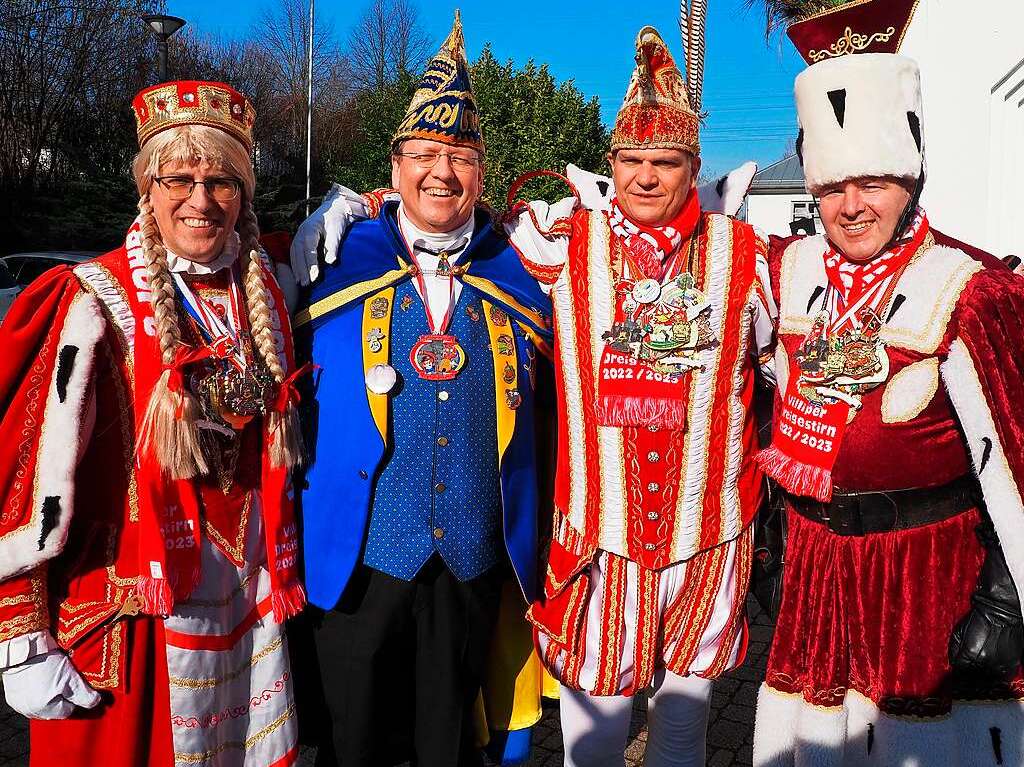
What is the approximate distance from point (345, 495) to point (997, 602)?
1780 millimetres

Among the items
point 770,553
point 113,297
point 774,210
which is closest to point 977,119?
point 770,553

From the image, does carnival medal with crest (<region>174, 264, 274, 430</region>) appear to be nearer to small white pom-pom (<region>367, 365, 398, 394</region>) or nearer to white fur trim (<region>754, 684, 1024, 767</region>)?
small white pom-pom (<region>367, 365, 398, 394</region>)

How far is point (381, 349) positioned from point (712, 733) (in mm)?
2246

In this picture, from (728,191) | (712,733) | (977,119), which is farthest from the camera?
(977,119)

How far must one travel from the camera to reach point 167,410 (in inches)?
81.9

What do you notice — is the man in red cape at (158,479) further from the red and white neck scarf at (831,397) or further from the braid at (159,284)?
the red and white neck scarf at (831,397)

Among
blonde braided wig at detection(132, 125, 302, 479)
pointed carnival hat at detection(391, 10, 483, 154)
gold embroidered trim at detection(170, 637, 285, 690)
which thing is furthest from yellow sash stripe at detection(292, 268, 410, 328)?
gold embroidered trim at detection(170, 637, 285, 690)

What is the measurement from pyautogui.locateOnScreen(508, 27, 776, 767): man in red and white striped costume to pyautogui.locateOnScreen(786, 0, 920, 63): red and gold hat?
0.39 m

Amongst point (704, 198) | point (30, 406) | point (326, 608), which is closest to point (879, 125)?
point (704, 198)

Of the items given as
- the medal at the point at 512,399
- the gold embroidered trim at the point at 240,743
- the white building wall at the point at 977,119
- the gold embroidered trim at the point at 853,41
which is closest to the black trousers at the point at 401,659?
the gold embroidered trim at the point at 240,743

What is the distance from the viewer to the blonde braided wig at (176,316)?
2088 mm

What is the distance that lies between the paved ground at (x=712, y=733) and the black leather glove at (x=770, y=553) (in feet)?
3.64

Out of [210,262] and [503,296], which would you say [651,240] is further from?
[210,262]

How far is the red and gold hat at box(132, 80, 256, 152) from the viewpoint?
221cm
